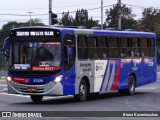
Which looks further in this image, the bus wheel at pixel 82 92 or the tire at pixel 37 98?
the tire at pixel 37 98

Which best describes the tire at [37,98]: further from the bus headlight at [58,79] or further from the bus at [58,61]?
the bus headlight at [58,79]

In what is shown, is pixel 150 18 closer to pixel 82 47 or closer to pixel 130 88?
pixel 130 88

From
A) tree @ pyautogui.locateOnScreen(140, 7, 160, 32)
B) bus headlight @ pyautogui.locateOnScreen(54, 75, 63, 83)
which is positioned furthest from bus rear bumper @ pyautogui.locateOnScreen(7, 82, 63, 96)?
tree @ pyautogui.locateOnScreen(140, 7, 160, 32)

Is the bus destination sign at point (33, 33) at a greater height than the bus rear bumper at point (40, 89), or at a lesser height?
greater

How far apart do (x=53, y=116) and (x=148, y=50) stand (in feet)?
43.9

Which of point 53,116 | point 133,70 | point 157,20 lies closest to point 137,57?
point 133,70

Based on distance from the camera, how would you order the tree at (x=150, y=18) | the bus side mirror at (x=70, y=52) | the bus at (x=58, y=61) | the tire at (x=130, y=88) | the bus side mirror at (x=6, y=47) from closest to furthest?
the bus at (x=58, y=61) < the bus side mirror at (x=70, y=52) < the bus side mirror at (x=6, y=47) < the tire at (x=130, y=88) < the tree at (x=150, y=18)

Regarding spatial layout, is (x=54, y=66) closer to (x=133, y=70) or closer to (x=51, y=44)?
(x=51, y=44)

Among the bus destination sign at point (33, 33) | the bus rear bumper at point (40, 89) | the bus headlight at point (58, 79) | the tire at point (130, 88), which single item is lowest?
the tire at point (130, 88)

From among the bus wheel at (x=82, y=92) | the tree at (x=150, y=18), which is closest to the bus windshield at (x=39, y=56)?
the bus wheel at (x=82, y=92)

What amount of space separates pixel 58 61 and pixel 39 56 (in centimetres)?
75

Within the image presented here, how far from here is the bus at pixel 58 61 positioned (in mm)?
21641

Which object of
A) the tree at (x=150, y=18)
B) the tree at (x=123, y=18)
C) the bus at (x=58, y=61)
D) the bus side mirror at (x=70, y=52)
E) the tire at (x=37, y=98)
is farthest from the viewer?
the tree at (x=150, y=18)

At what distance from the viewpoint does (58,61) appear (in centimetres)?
2167
